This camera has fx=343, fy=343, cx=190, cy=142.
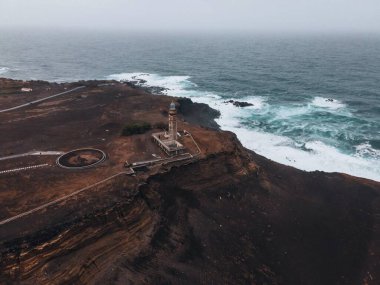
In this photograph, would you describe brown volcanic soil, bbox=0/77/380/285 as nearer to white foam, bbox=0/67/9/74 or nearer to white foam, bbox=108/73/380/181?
white foam, bbox=108/73/380/181

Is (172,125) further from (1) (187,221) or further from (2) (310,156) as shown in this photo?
(2) (310,156)

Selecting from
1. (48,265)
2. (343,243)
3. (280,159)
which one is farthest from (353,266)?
(48,265)

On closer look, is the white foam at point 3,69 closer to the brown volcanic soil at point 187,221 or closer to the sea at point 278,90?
the sea at point 278,90

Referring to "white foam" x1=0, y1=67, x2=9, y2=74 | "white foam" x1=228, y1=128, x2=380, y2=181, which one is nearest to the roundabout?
"white foam" x1=228, y1=128, x2=380, y2=181

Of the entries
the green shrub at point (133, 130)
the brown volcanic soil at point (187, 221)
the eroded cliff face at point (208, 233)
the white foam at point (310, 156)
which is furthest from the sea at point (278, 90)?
the green shrub at point (133, 130)

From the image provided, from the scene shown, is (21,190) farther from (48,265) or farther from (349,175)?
(349,175)

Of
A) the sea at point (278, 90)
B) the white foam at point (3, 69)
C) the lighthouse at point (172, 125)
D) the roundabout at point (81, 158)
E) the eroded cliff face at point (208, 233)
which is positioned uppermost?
the lighthouse at point (172, 125)

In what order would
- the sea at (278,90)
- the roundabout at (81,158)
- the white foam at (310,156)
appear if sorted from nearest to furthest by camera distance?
the roundabout at (81,158)
the white foam at (310,156)
the sea at (278,90)
